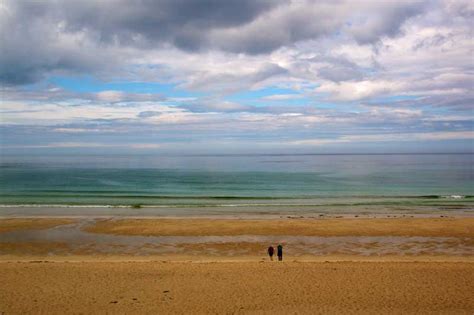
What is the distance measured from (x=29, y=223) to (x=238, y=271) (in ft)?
73.0

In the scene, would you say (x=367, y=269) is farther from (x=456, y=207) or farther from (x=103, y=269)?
(x=456, y=207)

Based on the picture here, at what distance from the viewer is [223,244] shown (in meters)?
23.9

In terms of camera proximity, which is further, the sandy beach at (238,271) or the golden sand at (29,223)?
the golden sand at (29,223)

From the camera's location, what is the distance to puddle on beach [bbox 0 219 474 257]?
22172 millimetres

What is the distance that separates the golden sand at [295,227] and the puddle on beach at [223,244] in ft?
3.95

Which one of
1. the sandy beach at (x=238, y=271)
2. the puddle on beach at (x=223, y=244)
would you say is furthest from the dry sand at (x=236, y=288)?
the puddle on beach at (x=223, y=244)

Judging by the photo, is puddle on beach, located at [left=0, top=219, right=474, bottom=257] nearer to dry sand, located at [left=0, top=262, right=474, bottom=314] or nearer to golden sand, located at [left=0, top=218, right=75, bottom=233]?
golden sand, located at [left=0, top=218, right=75, bottom=233]

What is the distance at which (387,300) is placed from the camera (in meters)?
13.1

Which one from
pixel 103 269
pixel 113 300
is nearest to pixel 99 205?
pixel 103 269

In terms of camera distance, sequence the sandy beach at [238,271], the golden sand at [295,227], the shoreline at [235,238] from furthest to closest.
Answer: the golden sand at [295,227]
the shoreline at [235,238]
the sandy beach at [238,271]

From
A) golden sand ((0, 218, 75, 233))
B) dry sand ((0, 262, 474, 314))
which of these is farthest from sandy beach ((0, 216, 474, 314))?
golden sand ((0, 218, 75, 233))

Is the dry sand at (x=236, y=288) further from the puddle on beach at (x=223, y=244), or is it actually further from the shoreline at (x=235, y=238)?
the puddle on beach at (x=223, y=244)

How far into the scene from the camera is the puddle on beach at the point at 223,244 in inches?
873

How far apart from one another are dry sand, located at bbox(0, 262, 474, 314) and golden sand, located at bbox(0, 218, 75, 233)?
13.0 metres
